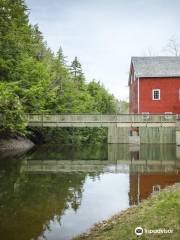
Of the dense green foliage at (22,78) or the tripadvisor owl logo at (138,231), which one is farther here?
the dense green foliage at (22,78)

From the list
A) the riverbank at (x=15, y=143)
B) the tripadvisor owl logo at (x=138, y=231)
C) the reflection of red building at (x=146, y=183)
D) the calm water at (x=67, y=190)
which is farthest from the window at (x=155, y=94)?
the tripadvisor owl logo at (x=138, y=231)

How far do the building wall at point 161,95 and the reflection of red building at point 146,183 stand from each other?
23.9 metres

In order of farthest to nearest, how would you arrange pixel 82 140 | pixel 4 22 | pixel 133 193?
pixel 82 140 < pixel 4 22 < pixel 133 193

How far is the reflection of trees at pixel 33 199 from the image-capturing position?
949 centimetres

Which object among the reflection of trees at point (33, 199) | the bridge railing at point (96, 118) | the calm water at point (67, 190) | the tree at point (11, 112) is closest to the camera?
the reflection of trees at point (33, 199)

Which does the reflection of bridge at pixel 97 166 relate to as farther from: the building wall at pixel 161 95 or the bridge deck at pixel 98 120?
the building wall at pixel 161 95

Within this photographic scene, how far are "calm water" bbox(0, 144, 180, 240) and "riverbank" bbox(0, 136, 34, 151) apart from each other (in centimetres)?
625

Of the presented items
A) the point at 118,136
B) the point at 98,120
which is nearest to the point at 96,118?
the point at 98,120

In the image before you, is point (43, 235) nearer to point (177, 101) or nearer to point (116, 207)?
point (116, 207)

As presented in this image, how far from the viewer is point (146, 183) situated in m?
16.2

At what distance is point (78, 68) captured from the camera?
2318 inches

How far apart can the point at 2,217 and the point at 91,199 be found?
3.59 metres

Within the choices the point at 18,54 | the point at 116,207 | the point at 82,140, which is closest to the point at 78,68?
the point at 82,140

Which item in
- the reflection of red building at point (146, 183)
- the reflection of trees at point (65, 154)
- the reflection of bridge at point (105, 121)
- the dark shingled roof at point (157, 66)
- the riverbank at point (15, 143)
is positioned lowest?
the reflection of trees at point (65, 154)
